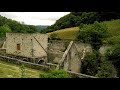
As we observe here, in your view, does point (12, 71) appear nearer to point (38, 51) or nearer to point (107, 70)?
point (38, 51)

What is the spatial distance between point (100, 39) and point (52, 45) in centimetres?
1132

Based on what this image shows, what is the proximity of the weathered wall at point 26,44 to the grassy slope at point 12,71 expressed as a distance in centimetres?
403

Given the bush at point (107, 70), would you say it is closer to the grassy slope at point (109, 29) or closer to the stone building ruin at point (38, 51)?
the stone building ruin at point (38, 51)

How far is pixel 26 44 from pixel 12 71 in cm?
645

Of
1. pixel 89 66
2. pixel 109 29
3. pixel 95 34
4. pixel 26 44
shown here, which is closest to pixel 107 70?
pixel 89 66

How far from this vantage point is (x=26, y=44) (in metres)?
29.6

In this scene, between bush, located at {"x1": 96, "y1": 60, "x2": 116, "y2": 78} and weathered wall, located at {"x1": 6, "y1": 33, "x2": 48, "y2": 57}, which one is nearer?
weathered wall, located at {"x1": 6, "y1": 33, "x2": 48, "y2": 57}

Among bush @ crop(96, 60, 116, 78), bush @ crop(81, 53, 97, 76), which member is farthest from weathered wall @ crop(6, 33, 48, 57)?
bush @ crop(96, 60, 116, 78)

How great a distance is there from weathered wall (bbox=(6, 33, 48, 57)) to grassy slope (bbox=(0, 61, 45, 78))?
4028 mm

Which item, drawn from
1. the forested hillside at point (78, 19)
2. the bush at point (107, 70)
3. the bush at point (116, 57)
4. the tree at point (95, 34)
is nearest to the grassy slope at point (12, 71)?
the bush at point (107, 70)

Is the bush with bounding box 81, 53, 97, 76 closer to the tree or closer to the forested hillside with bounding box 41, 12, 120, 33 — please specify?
the tree

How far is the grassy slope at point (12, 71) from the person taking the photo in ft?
73.4

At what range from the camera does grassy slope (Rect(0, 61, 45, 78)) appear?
22375mm
